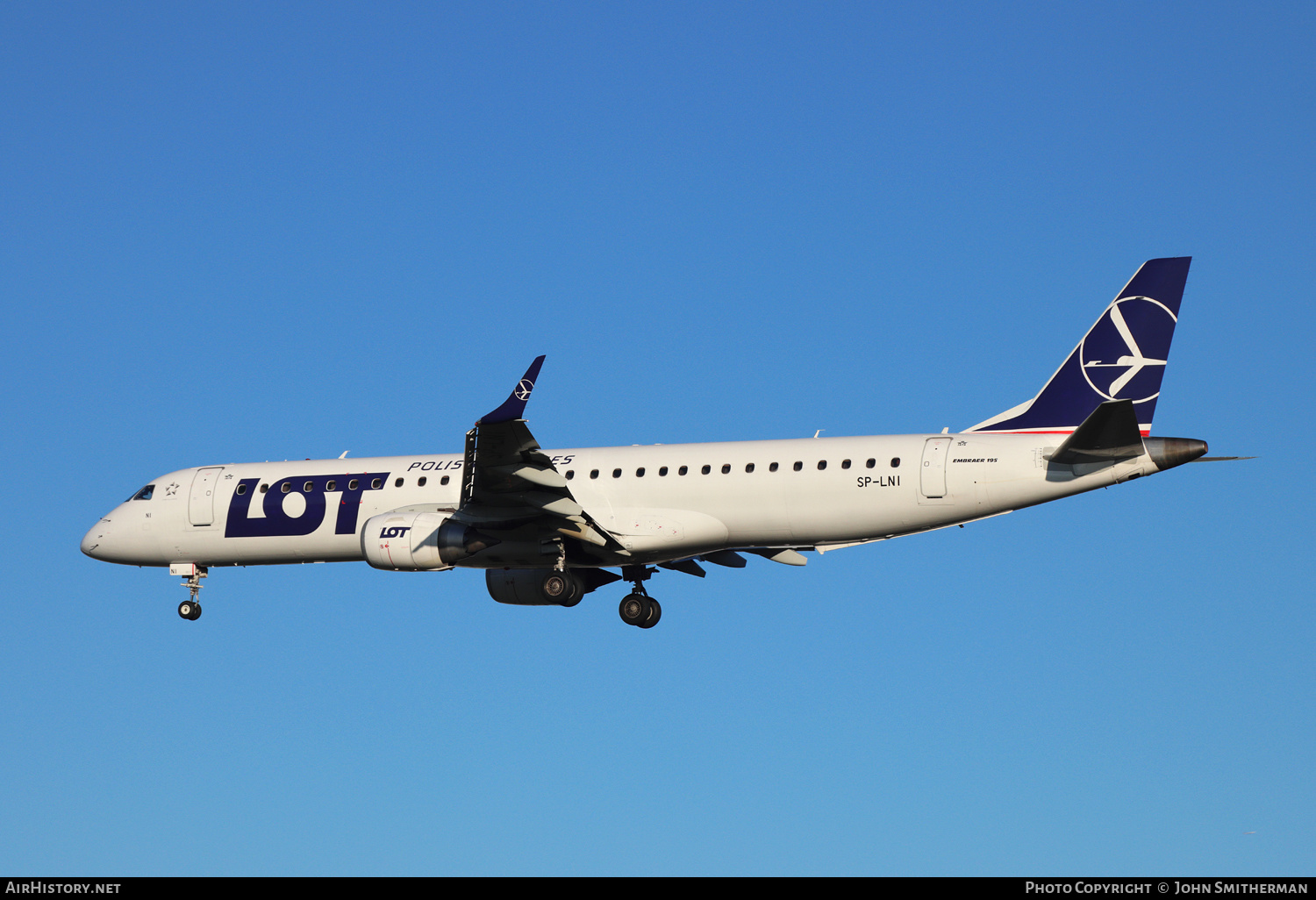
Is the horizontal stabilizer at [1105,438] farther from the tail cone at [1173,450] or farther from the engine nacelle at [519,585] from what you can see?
the engine nacelle at [519,585]

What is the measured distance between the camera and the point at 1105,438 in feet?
85.8

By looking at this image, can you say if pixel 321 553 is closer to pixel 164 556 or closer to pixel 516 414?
pixel 164 556

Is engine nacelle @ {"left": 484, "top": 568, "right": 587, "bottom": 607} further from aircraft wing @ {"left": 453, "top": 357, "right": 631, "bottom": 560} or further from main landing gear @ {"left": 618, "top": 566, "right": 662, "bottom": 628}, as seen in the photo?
aircraft wing @ {"left": 453, "top": 357, "right": 631, "bottom": 560}

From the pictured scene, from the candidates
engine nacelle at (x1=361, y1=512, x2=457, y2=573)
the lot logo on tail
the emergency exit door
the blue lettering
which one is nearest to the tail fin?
the lot logo on tail

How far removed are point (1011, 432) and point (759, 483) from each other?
16.7ft

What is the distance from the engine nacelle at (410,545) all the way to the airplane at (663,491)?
0.13 ft

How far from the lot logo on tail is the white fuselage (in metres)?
1.62

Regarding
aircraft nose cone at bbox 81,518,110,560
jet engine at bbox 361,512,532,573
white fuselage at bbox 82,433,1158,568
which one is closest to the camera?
white fuselage at bbox 82,433,1158,568

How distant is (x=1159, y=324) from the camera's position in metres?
27.6

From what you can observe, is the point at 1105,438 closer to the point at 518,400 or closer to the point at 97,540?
the point at 518,400

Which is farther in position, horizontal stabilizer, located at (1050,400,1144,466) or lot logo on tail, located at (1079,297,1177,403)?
lot logo on tail, located at (1079,297,1177,403)

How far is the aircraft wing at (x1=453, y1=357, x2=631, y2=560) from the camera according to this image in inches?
1046

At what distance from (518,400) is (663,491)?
200 inches
